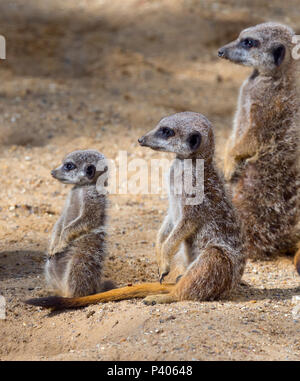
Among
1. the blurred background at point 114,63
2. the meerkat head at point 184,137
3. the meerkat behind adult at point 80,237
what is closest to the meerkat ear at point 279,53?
the meerkat head at point 184,137

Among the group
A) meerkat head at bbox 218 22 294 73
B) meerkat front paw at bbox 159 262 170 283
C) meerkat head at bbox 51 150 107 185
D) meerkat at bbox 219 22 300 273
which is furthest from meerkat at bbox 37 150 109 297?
meerkat head at bbox 218 22 294 73

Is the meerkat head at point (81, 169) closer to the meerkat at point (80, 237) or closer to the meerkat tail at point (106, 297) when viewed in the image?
the meerkat at point (80, 237)

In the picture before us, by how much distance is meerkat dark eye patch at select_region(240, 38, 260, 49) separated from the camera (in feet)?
13.5

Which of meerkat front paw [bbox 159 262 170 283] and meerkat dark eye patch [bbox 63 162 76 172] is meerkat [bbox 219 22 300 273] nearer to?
meerkat front paw [bbox 159 262 170 283]

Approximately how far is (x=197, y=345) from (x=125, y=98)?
4.24 m

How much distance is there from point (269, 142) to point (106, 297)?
166 cm

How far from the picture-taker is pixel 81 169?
3.28m

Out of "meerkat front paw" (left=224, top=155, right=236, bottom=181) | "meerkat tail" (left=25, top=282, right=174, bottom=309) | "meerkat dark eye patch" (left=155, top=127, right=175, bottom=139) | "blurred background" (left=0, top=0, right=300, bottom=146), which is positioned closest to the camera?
"meerkat tail" (left=25, top=282, right=174, bottom=309)

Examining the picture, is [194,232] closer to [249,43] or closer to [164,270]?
[164,270]

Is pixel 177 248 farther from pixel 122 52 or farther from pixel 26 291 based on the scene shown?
pixel 122 52

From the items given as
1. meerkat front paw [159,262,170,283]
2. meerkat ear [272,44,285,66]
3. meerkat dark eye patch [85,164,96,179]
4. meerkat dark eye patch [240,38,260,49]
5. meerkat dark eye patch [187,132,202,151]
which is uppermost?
meerkat dark eye patch [240,38,260,49]

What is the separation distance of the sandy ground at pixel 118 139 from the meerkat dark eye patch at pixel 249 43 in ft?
4.47

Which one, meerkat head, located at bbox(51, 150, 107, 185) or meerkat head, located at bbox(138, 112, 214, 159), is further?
meerkat head, located at bbox(51, 150, 107, 185)

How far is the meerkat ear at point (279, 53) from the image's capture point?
4.02 meters
